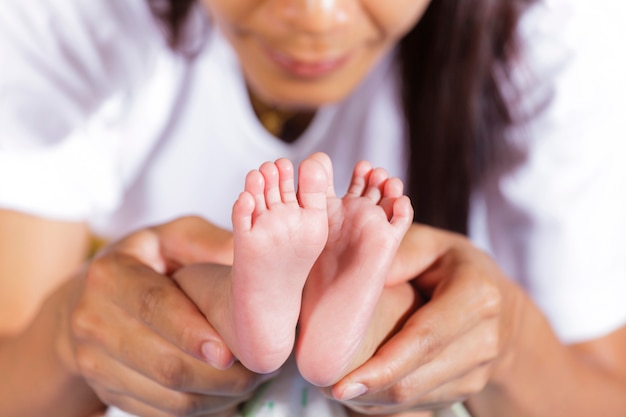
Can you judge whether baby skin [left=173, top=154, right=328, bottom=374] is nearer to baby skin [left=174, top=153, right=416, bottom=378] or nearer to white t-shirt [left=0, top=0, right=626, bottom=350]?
baby skin [left=174, top=153, right=416, bottom=378]

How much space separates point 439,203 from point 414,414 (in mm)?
297

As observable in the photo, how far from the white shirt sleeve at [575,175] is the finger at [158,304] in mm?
400

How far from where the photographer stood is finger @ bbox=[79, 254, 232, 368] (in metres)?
0.41

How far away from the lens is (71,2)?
25.8 inches

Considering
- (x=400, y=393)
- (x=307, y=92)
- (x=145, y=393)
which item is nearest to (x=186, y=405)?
(x=145, y=393)

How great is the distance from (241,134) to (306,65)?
20 centimetres

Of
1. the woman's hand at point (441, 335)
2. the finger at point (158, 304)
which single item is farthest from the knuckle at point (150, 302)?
the woman's hand at point (441, 335)

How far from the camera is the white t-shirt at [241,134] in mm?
673

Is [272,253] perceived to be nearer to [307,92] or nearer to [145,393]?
[145,393]

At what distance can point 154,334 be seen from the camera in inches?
17.7

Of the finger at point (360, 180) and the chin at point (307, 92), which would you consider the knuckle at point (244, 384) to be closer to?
the finger at point (360, 180)

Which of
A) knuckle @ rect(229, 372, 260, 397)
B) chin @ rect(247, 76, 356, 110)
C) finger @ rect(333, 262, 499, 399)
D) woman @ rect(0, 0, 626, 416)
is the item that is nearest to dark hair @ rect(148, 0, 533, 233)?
woman @ rect(0, 0, 626, 416)

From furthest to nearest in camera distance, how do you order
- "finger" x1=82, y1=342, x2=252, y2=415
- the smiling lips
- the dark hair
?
the dark hair → the smiling lips → "finger" x1=82, y1=342, x2=252, y2=415

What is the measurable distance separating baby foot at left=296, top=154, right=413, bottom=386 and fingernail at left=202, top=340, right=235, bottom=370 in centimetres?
4
